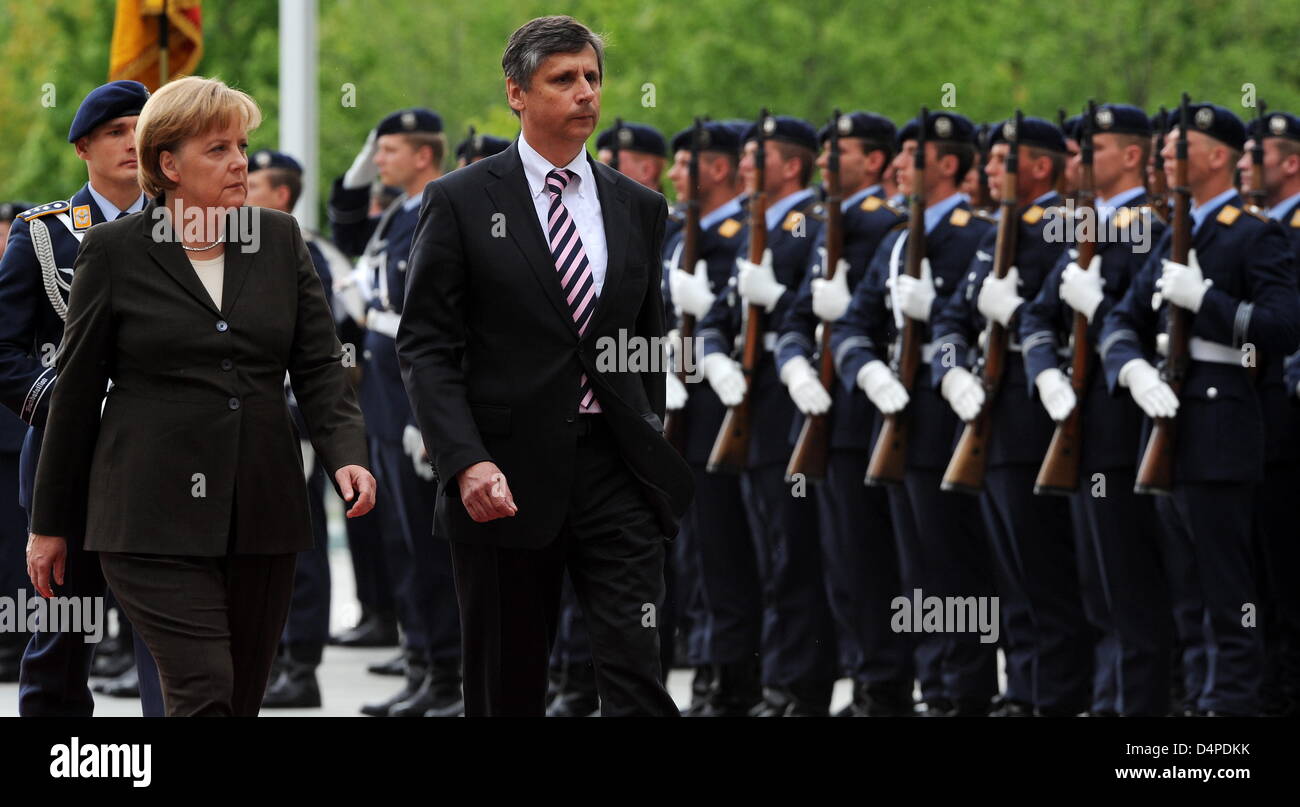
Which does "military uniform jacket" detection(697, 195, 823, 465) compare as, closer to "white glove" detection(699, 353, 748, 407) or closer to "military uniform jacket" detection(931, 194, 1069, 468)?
"white glove" detection(699, 353, 748, 407)

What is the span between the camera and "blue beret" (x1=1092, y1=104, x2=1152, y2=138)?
8812 millimetres

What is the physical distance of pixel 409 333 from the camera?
5453 mm

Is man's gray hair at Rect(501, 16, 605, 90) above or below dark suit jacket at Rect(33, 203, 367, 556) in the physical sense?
above

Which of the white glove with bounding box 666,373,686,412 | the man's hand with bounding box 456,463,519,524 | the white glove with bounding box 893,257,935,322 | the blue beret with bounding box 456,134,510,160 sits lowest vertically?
the man's hand with bounding box 456,463,519,524

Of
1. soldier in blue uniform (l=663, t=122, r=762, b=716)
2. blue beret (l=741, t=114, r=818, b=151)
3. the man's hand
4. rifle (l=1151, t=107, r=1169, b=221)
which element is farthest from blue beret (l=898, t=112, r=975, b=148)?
the man's hand

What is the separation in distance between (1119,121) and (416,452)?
310cm

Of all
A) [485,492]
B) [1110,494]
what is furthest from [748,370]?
[485,492]

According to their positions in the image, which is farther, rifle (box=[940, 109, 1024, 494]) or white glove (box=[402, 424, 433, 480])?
white glove (box=[402, 424, 433, 480])

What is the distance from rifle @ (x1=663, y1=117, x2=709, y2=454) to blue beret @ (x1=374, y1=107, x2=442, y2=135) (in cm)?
117

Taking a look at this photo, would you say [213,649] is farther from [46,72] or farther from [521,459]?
[46,72]

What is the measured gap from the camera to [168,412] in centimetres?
523

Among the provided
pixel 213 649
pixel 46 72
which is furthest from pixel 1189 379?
pixel 46 72

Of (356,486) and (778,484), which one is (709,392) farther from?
(356,486)
